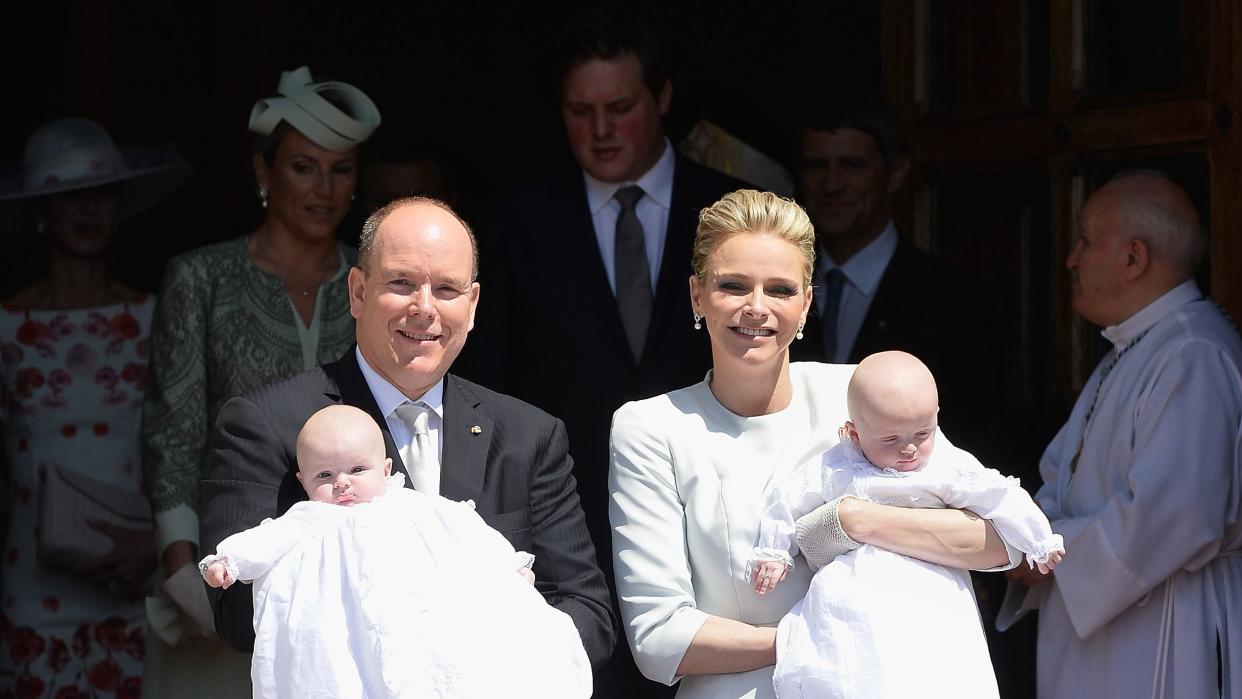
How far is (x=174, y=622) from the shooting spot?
4.34 meters

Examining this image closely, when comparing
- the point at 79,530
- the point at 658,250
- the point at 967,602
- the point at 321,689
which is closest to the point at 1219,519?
the point at 967,602

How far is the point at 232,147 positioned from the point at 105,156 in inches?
39.1

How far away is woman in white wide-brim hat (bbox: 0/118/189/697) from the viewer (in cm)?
494

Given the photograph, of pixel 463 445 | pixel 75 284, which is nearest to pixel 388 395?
pixel 463 445

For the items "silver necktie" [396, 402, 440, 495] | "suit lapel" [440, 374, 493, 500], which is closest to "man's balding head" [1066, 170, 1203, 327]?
"suit lapel" [440, 374, 493, 500]

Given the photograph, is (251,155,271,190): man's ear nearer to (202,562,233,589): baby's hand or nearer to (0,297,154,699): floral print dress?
(0,297,154,699): floral print dress

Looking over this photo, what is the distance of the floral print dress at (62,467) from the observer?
16.2ft

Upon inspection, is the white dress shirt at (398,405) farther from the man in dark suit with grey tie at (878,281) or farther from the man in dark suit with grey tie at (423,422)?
the man in dark suit with grey tie at (878,281)

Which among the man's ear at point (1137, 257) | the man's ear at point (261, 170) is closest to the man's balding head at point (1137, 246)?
the man's ear at point (1137, 257)

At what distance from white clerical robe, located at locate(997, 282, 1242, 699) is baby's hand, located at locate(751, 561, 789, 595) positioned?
1.08 metres

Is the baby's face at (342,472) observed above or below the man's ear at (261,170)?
below

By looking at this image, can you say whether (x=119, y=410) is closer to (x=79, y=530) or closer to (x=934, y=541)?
(x=79, y=530)

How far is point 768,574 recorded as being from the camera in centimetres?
321

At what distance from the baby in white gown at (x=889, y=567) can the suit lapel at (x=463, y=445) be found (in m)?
0.53
